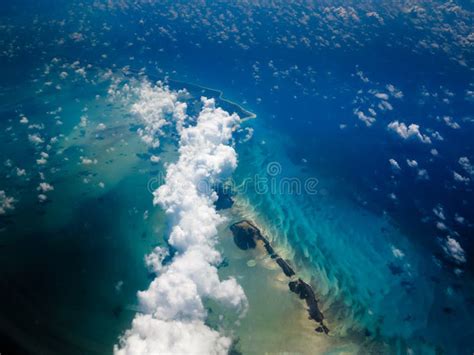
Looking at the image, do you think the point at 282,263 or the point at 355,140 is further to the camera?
the point at 355,140

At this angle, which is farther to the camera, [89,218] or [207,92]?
[207,92]

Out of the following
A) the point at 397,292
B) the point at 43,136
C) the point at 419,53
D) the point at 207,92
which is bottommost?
the point at 43,136

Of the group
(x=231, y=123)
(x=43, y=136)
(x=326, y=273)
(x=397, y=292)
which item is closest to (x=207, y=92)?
(x=231, y=123)

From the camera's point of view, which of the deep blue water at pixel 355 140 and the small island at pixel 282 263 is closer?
the small island at pixel 282 263

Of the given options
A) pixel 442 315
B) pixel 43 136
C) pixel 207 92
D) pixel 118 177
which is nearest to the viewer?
pixel 442 315

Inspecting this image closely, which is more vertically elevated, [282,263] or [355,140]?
[355,140]

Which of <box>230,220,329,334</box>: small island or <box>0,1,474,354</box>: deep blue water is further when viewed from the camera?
<box>0,1,474,354</box>: deep blue water

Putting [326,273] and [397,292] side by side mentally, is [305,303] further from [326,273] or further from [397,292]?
[397,292]

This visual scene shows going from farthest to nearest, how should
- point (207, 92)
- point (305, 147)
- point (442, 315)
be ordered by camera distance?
point (207, 92)
point (305, 147)
point (442, 315)
